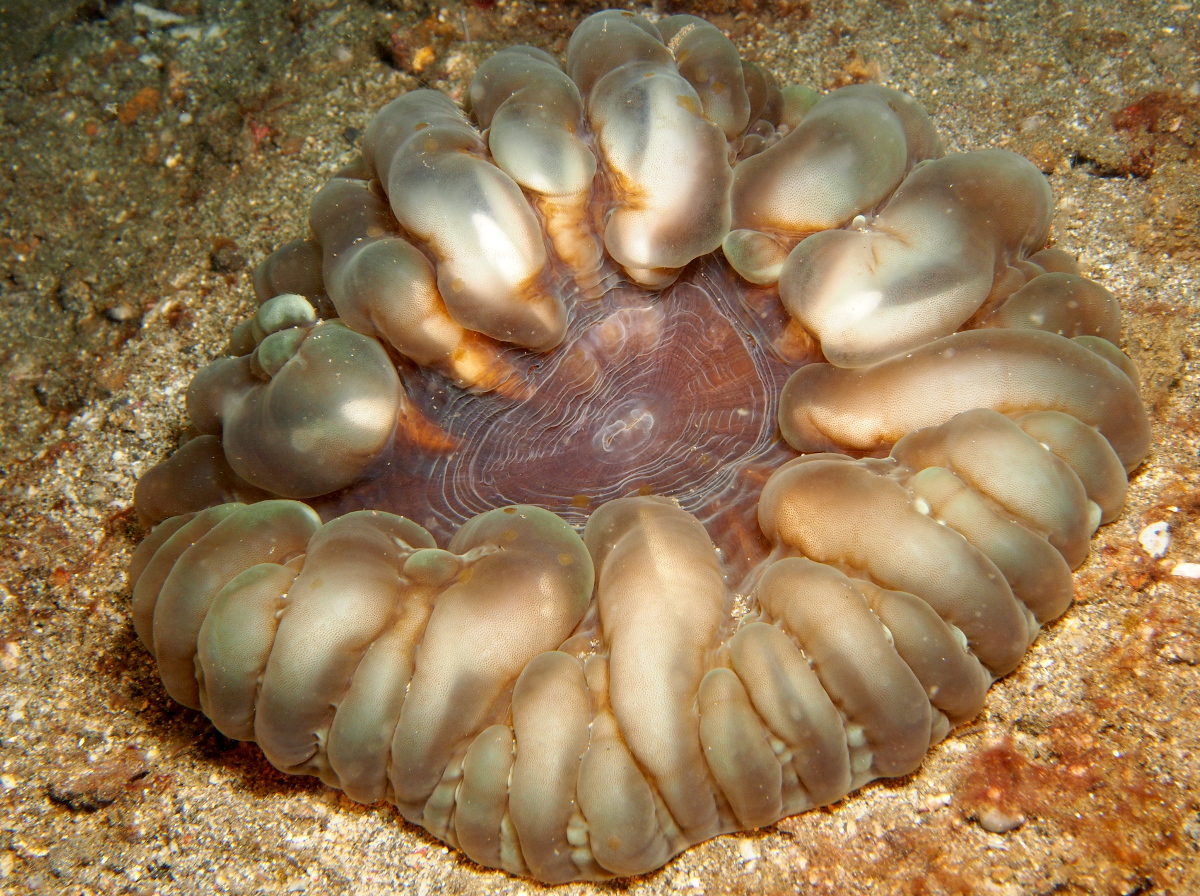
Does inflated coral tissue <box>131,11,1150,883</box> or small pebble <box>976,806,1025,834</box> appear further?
small pebble <box>976,806,1025,834</box>

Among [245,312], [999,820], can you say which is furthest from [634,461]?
[245,312]

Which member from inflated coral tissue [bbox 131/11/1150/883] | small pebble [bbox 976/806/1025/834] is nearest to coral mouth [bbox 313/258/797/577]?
inflated coral tissue [bbox 131/11/1150/883]

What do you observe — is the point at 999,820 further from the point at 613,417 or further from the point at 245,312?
the point at 245,312

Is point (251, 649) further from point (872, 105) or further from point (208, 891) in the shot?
point (872, 105)

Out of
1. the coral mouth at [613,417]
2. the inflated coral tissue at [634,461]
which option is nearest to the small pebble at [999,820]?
the inflated coral tissue at [634,461]

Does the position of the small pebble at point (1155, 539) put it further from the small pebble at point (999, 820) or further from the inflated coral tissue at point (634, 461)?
the small pebble at point (999, 820)

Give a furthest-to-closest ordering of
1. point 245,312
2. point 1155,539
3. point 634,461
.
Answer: point 245,312
point 634,461
point 1155,539

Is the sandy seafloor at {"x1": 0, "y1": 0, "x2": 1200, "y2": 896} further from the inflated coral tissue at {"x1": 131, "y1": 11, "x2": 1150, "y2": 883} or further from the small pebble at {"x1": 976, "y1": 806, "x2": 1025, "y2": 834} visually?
the inflated coral tissue at {"x1": 131, "y1": 11, "x2": 1150, "y2": 883}

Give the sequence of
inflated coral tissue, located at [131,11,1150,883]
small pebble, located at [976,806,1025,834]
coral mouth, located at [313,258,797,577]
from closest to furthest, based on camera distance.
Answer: inflated coral tissue, located at [131,11,1150,883] → small pebble, located at [976,806,1025,834] → coral mouth, located at [313,258,797,577]
